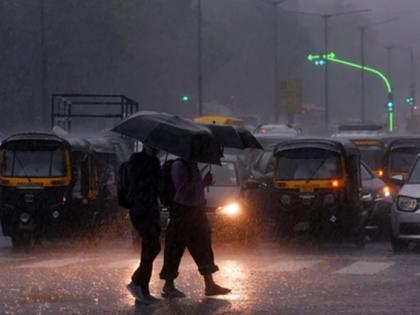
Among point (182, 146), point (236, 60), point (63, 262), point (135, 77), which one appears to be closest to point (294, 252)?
point (63, 262)

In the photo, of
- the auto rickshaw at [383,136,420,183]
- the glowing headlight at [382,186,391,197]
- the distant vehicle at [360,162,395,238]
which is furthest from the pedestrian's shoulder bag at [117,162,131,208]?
the auto rickshaw at [383,136,420,183]

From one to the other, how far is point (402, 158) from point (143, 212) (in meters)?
15.2

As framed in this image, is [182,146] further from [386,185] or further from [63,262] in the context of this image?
[386,185]

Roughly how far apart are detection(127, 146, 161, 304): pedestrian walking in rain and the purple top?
44cm

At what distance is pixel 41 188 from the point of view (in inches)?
906

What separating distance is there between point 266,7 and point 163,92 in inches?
1665

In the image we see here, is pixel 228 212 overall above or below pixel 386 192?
below

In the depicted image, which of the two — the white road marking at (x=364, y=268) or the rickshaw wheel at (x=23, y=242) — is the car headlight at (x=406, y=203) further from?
the rickshaw wheel at (x=23, y=242)

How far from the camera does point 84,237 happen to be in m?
25.0

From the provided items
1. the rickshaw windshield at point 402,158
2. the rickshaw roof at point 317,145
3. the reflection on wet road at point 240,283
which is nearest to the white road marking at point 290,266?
the reflection on wet road at point 240,283

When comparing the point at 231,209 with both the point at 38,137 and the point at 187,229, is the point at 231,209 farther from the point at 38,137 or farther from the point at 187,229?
the point at 187,229

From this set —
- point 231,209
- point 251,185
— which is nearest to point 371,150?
point 251,185

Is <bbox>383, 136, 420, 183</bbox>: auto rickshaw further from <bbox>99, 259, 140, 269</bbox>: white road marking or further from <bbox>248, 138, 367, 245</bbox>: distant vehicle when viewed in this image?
<bbox>99, 259, 140, 269</bbox>: white road marking

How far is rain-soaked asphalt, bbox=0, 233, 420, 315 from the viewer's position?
13.5 m
